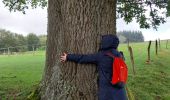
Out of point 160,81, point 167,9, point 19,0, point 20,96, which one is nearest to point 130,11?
point 167,9

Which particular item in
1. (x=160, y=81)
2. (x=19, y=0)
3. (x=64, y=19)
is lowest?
(x=160, y=81)

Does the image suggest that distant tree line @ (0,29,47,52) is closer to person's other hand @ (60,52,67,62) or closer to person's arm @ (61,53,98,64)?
person's other hand @ (60,52,67,62)

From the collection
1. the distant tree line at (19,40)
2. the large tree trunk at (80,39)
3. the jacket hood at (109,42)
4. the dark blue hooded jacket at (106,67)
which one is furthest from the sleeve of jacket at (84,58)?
the distant tree line at (19,40)

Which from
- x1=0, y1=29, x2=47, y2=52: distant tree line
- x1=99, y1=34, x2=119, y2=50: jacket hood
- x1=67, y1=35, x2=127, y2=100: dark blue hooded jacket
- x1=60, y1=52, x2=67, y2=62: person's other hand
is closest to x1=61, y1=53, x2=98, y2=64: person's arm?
x1=67, y1=35, x2=127, y2=100: dark blue hooded jacket

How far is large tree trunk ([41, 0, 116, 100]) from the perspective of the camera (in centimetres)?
831

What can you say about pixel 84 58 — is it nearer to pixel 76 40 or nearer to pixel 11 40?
pixel 76 40

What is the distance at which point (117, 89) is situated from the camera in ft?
26.1

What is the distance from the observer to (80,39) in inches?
327

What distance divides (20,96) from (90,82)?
306cm

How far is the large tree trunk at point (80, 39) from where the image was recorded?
8.31 metres

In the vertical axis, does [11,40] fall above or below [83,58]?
above

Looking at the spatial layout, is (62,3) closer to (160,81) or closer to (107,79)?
(107,79)

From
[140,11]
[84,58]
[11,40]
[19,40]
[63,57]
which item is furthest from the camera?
[19,40]

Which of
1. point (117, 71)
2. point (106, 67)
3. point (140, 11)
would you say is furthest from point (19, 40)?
point (117, 71)
